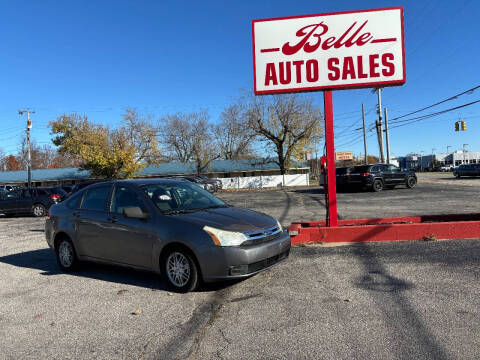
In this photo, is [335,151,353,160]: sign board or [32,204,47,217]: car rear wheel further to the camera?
[335,151,353,160]: sign board

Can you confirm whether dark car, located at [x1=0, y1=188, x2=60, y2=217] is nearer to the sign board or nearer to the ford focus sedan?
the ford focus sedan

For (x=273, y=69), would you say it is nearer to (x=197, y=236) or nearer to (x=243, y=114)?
(x=197, y=236)

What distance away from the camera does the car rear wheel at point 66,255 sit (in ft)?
20.3

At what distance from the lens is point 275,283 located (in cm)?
503

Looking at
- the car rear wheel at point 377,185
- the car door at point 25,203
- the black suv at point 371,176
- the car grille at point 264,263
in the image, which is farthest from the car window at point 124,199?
the car rear wheel at point 377,185

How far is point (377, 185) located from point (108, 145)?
106 ft

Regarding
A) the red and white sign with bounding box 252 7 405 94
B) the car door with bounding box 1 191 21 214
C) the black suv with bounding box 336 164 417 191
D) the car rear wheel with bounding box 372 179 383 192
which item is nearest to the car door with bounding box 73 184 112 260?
the red and white sign with bounding box 252 7 405 94

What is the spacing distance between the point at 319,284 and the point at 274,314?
1.13 m

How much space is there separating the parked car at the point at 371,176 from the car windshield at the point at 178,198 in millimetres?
→ 17016

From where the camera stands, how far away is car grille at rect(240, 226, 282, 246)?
467 cm

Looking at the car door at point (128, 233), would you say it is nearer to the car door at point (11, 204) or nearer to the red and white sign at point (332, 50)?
the red and white sign at point (332, 50)

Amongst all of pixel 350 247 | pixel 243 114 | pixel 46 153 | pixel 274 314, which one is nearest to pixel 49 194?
pixel 350 247

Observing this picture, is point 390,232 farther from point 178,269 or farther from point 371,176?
point 371,176

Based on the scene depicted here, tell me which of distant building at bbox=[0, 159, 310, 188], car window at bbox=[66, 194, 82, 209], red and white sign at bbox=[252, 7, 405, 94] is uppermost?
red and white sign at bbox=[252, 7, 405, 94]
